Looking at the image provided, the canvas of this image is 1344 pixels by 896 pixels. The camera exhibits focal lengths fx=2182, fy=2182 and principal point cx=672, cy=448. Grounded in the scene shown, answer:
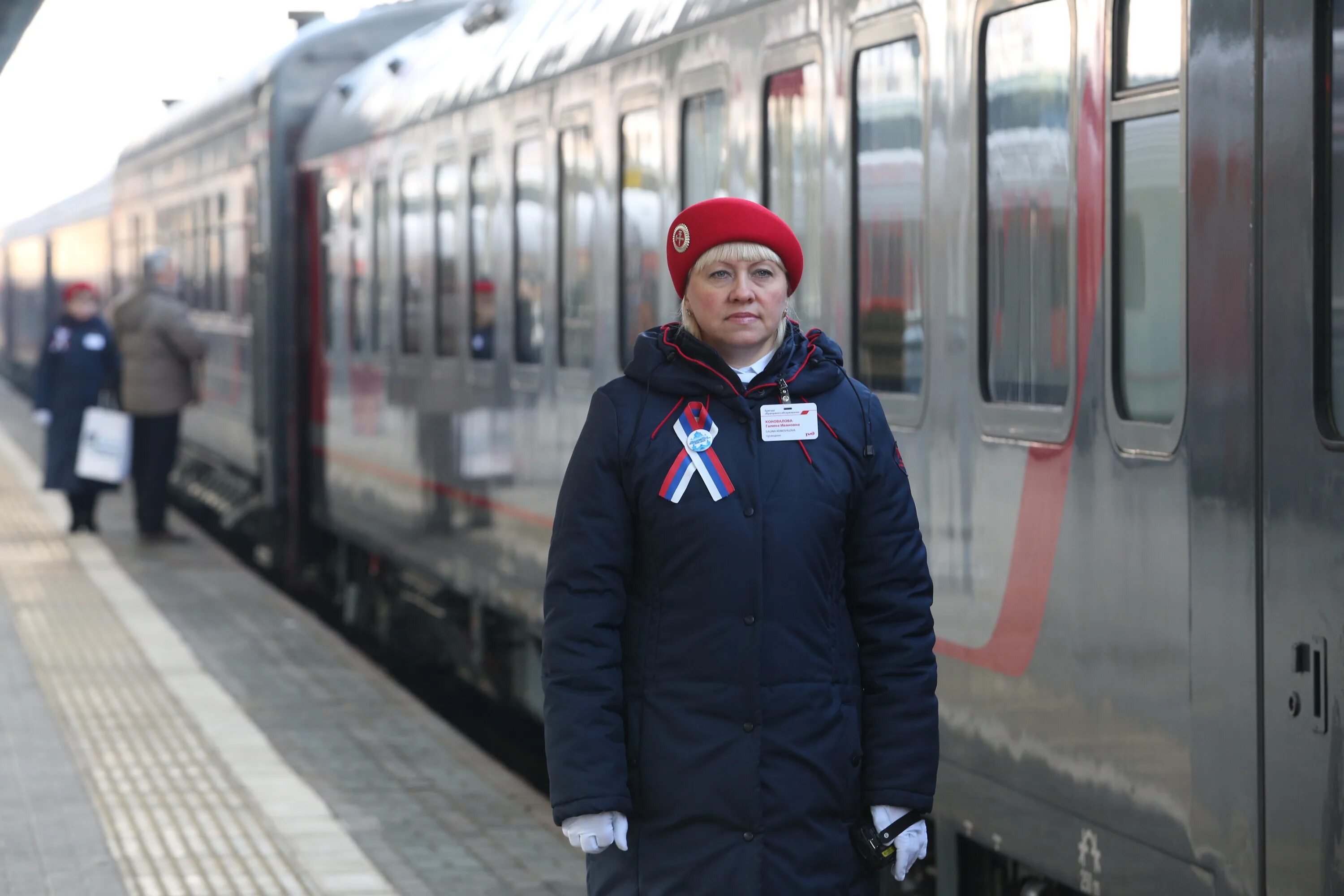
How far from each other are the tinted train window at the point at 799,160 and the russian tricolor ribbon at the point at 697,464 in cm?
259

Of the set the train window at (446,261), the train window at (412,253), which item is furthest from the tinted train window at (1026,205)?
the train window at (412,253)

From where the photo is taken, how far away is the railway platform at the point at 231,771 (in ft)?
21.5

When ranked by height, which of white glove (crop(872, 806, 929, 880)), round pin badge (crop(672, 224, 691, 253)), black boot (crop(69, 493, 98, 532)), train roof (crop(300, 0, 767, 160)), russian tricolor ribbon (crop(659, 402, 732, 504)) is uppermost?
train roof (crop(300, 0, 767, 160))

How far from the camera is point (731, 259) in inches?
136

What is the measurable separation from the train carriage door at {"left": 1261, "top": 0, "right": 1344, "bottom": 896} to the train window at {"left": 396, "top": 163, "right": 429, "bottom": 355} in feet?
25.4

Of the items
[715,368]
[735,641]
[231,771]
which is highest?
[715,368]

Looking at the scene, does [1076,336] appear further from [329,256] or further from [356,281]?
[329,256]

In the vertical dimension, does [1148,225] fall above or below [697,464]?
above

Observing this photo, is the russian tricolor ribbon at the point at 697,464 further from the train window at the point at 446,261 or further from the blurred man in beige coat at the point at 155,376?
the blurred man in beige coat at the point at 155,376

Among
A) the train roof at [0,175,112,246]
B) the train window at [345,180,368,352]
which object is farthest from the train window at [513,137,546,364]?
the train roof at [0,175,112,246]

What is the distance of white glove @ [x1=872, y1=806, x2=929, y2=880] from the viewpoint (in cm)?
346

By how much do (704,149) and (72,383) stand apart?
406 inches

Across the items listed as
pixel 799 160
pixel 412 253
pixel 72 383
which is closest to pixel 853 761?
pixel 799 160

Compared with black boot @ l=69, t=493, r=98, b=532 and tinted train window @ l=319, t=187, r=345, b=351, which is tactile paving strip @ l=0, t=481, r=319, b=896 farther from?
black boot @ l=69, t=493, r=98, b=532
